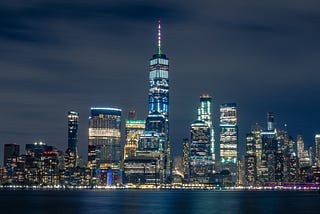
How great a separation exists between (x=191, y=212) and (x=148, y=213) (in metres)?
11.3

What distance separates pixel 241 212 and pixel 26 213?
52.5m

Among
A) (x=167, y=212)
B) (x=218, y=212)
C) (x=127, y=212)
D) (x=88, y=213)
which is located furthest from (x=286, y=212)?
(x=88, y=213)

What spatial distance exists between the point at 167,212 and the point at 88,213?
1981 centimetres

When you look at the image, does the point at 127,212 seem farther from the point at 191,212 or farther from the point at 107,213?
the point at 191,212

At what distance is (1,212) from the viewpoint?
5300 inches

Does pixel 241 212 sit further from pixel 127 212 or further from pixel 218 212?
pixel 127 212

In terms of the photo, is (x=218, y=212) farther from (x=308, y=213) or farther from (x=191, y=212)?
(x=308, y=213)

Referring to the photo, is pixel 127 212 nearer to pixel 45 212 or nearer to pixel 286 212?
pixel 45 212

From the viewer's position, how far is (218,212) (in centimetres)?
14288

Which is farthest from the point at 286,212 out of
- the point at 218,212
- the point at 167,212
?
the point at 167,212

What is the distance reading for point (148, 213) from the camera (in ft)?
450

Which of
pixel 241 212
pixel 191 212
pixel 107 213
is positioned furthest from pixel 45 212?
pixel 241 212

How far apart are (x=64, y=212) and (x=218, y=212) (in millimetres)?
38391

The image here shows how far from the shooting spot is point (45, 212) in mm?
137875
